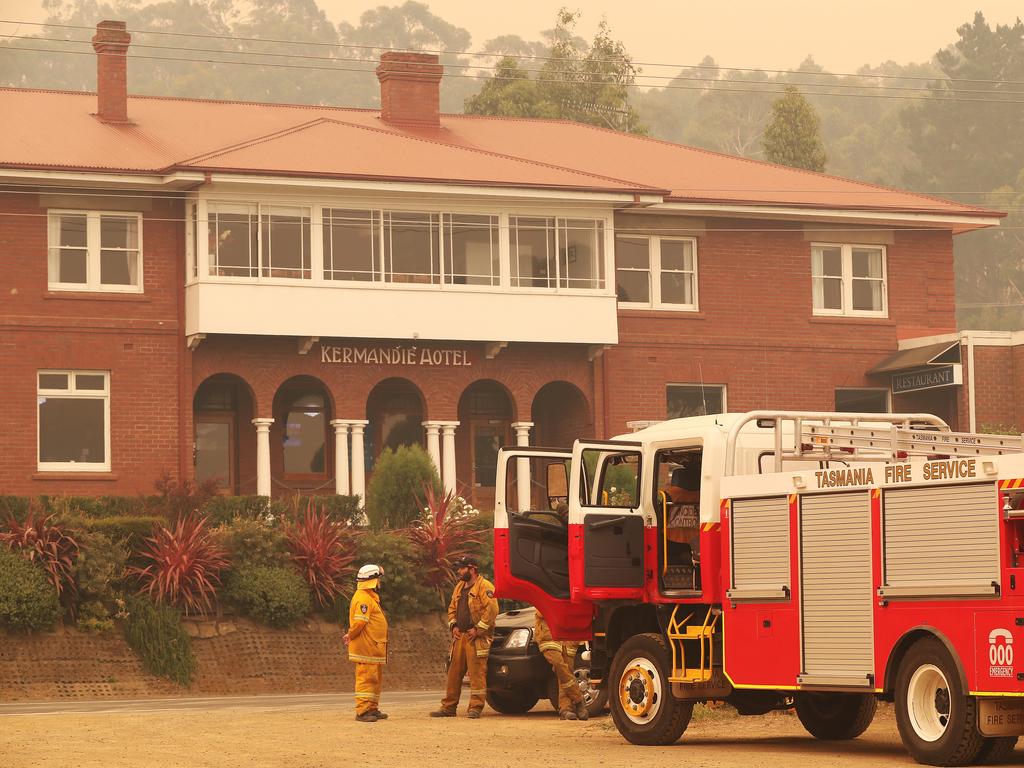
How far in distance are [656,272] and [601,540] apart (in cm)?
2248

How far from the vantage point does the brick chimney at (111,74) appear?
38438 millimetres

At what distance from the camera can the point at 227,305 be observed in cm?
3466

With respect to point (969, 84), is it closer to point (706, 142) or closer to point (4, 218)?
point (706, 142)

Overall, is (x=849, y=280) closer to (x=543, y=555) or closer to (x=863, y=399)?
(x=863, y=399)

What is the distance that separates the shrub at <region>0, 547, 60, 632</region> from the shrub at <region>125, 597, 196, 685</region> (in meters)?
1.18

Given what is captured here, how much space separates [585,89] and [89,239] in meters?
32.8

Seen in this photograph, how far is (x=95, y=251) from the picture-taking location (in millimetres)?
35219

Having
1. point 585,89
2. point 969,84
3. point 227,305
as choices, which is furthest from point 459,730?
point 969,84

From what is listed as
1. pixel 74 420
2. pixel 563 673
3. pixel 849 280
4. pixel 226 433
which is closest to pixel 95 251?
pixel 74 420

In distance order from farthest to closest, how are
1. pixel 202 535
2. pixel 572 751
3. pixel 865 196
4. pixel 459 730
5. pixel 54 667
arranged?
pixel 865 196
pixel 202 535
pixel 54 667
pixel 459 730
pixel 572 751

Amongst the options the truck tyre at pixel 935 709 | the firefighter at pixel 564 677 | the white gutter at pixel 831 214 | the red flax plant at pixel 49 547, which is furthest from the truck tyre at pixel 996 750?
the white gutter at pixel 831 214

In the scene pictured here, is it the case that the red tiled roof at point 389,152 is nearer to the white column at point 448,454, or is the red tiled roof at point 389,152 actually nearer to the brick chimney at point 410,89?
the brick chimney at point 410,89

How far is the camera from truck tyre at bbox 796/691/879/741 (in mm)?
16719

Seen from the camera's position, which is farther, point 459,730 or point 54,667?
point 54,667
